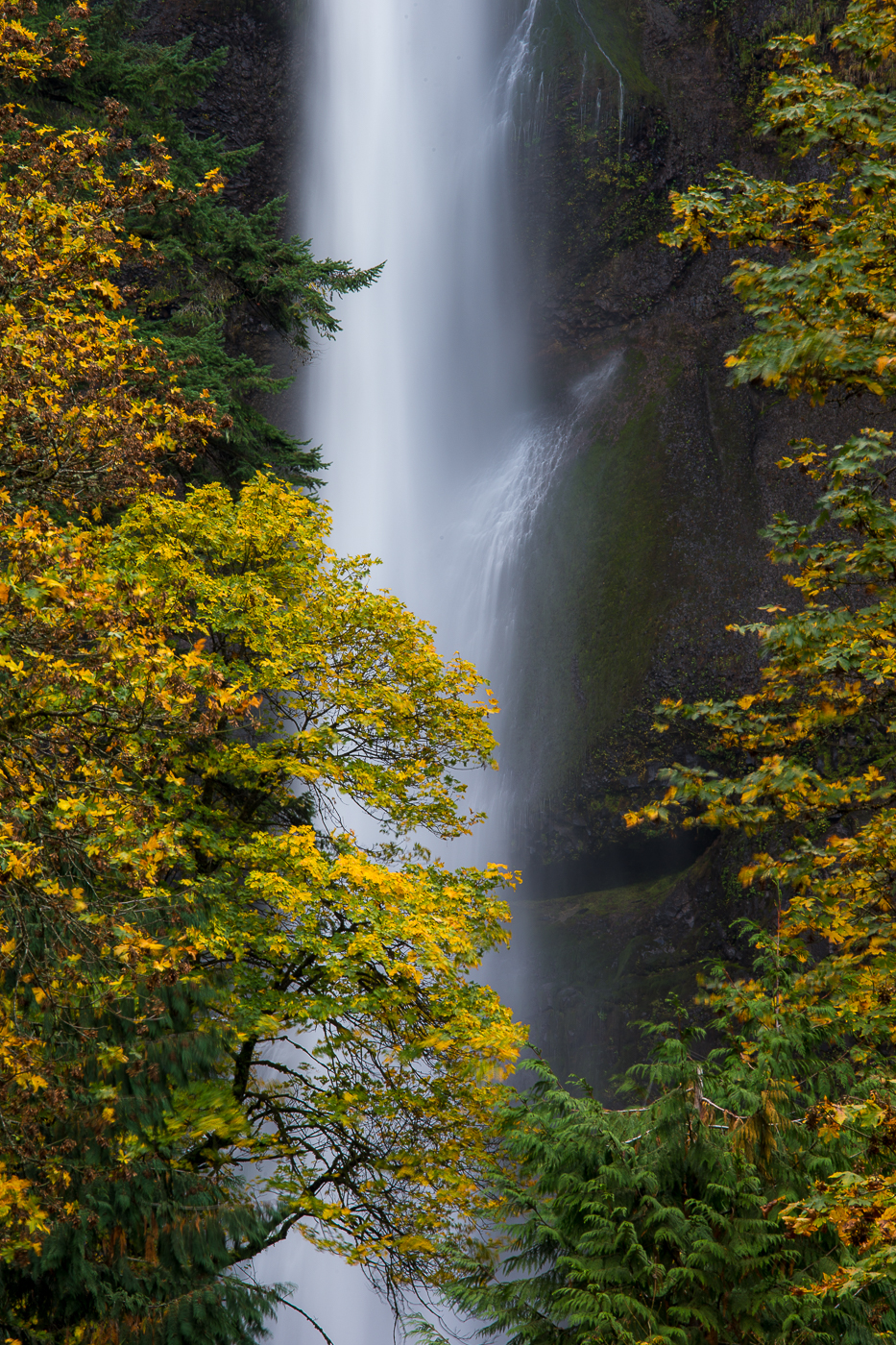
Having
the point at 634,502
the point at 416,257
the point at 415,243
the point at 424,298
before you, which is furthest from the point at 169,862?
the point at 415,243

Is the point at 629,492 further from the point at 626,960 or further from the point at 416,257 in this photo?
the point at 416,257

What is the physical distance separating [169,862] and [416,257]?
27.3 meters

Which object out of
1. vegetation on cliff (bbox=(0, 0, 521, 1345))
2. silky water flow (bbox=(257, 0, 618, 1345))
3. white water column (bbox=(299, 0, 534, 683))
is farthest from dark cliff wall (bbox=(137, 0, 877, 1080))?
vegetation on cliff (bbox=(0, 0, 521, 1345))

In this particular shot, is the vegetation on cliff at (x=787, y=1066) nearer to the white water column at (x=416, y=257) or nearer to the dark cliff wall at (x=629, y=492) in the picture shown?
the dark cliff wall at (x=629, y=492)

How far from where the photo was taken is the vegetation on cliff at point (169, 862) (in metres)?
4.75

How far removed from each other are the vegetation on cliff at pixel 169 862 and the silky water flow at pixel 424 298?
16.0 meters

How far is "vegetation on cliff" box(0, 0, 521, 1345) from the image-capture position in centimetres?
475

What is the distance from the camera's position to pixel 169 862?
7.42 m

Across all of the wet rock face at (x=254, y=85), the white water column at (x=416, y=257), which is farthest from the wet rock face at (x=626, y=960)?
the wet rock face at (x=254, y=85)

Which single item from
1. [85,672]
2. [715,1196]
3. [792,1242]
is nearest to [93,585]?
[85,672]

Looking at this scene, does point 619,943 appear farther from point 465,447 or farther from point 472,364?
point 472,364

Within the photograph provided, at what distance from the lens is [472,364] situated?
29.7 m

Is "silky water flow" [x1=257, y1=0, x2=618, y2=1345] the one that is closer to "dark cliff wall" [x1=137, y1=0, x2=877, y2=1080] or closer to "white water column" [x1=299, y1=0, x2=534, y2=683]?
"white water column" [x1=299, y1=0, x2=534, y2=683]

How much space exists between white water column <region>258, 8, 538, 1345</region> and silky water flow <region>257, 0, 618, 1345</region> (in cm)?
5
